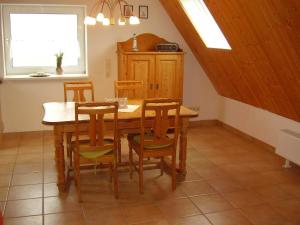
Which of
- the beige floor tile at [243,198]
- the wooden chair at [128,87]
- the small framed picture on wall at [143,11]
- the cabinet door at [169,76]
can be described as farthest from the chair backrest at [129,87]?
the beige floor tile at [243,198]

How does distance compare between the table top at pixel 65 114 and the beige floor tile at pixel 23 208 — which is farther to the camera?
the table top at pixel 65 114

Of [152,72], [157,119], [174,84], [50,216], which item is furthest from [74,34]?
[50,216]

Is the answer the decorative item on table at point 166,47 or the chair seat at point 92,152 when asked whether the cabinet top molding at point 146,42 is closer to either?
the decorative item on table at point 166,47

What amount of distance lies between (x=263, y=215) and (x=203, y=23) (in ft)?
10.0

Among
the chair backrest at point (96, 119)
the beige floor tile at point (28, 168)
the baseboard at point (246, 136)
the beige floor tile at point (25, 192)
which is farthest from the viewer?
the baseboard at point (246, 136)

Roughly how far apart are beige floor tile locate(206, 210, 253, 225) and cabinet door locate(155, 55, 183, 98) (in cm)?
273

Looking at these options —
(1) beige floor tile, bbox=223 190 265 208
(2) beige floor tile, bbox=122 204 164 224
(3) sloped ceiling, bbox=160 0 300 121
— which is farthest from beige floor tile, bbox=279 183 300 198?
(2) beige floor tile, bbox=122 204 164 224

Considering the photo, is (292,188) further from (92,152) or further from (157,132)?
(92,152)

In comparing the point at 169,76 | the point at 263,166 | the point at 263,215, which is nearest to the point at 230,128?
the point at 169,76

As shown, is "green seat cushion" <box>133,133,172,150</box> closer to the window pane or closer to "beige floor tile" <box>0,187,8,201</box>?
"beige floor tile" <box>0,187,8,201</box>

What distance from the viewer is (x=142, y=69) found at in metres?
5.60

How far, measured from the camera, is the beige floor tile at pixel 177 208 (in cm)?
336

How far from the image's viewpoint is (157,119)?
365cm

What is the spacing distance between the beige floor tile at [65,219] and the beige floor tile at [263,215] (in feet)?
4.90
